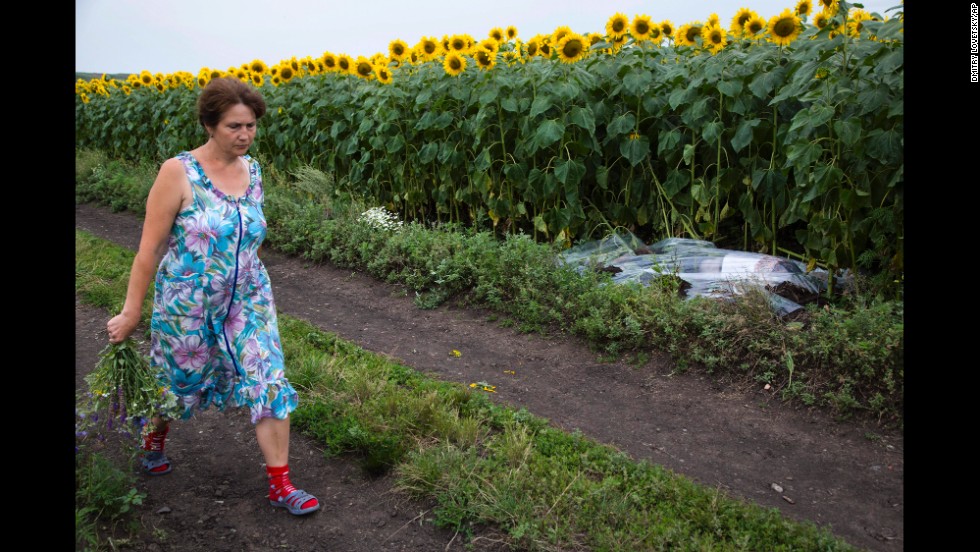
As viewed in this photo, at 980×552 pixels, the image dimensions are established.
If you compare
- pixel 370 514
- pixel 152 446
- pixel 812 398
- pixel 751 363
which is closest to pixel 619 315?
pixel 751 363

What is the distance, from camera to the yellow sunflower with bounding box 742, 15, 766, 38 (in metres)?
5.94

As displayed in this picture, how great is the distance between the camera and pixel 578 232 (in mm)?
6941

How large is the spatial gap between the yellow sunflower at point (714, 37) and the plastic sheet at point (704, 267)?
1518mm

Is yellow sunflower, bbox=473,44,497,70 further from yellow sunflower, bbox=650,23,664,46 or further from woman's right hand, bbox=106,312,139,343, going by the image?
woman's right hand, bbox=106,312,139,343

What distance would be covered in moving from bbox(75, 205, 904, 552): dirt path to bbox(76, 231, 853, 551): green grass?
19 cm

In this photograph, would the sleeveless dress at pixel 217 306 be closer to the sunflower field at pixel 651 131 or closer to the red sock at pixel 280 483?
the red sock at pixel 280 483

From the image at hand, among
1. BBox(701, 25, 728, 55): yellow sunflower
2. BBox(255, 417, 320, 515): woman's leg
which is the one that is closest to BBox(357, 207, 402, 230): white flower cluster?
BBox(701, 25, 728, 55): yellow sunflower

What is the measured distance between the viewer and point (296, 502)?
3.27m

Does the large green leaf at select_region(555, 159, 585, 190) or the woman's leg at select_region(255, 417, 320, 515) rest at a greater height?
the large green leaf at select_region(555, 159, 585, 190)

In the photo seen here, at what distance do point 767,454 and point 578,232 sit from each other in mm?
3352

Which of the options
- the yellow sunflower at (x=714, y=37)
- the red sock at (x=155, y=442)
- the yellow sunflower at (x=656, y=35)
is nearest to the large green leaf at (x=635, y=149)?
the yellow sunflower at (x=714, y=37)
